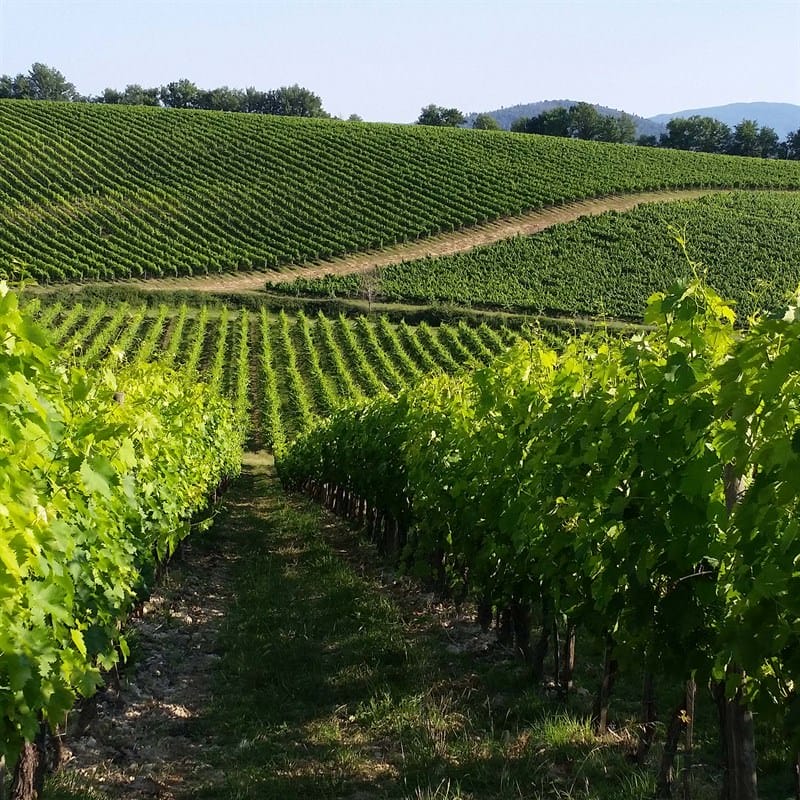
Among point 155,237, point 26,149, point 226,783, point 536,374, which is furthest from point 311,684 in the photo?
point 26,149

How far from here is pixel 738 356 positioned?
2.48 metres

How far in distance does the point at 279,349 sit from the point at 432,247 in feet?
65.2

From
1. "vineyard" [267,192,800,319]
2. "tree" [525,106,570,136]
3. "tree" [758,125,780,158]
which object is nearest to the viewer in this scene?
"vineyard" [267,192,800,319]

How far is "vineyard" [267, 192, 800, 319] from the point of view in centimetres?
4638

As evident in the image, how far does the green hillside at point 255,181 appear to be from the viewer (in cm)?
5306

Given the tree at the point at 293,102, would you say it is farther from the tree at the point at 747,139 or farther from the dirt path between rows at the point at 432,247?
the dirt path between rows at the point at 432,247

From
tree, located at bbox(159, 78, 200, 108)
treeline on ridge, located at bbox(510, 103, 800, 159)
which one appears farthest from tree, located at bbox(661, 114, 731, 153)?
tree, located at bbox(159, 78, 200, 108)

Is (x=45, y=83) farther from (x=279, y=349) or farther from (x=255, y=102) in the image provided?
(x=279, y=349)

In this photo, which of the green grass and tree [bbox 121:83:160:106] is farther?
tree [bbox 121:83:160:106]

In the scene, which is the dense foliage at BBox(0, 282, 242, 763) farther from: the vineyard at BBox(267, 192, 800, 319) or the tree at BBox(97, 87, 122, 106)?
the tree at BBox(97, 87, 122, 106)

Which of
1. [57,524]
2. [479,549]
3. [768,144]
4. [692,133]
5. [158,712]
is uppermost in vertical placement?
[692,133]

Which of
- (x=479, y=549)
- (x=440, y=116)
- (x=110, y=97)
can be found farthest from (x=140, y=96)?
(x=479, y=549)

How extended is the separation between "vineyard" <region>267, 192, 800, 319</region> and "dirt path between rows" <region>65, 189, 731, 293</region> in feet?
5.63

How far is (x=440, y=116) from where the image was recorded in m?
120
